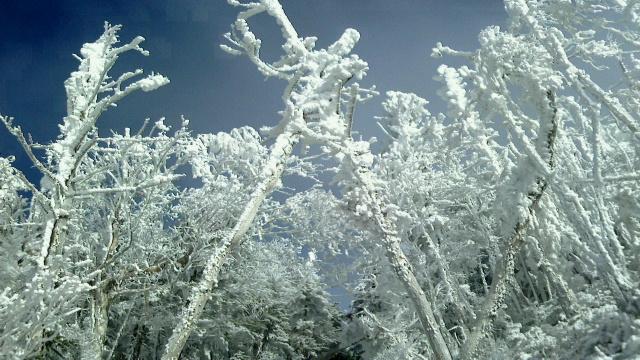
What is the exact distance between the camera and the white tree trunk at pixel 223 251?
4367mm

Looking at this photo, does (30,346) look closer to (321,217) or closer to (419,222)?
(419,222)

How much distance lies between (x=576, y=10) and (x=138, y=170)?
26.8 feet

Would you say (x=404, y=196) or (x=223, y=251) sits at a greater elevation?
(x=404, y=196)

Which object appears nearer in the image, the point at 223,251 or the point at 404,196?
the point at 223,251

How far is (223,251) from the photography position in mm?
4727

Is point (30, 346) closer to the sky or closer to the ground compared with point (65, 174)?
closer to the ground

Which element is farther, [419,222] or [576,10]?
[419,222]

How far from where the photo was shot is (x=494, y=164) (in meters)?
9.15

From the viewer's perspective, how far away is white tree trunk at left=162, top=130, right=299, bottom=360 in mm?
4367

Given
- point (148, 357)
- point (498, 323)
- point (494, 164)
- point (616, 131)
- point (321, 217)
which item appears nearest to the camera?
point (494, 164)

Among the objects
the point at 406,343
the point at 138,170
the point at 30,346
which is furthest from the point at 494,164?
the point at 30,346

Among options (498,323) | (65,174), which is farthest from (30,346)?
(498,323)

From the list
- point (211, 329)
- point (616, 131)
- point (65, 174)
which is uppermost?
point (616, 131)

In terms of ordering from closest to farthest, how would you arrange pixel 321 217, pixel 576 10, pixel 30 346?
1. pixel 30 346
2. pixel 576 10
3. pixel 321 217
